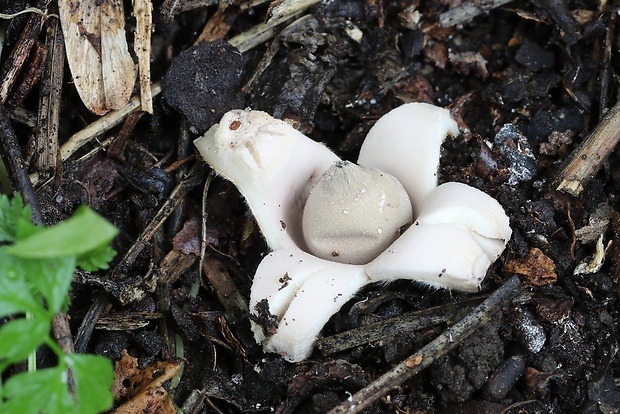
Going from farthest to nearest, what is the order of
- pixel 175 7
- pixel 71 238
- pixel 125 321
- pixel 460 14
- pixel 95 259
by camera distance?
1. pixel 460 14
2. pixel 175 7
3. pixel 125 321
4. pixel 95 259
5. pixel 71 238

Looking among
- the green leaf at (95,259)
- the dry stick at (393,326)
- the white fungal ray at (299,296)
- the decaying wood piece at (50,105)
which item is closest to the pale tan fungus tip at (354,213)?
the white fungal ray at (299,296)

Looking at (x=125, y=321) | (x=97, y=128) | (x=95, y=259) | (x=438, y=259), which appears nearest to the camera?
(x=95, y=259)

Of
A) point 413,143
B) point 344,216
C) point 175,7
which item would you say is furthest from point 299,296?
point 175,7

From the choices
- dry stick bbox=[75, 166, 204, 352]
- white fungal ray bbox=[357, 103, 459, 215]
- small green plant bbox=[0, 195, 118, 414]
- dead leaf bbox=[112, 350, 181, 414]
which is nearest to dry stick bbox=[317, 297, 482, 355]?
white fungal ray bbox=[357, 103, 459, 215]

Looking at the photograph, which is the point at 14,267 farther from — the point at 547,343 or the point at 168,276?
the point at 547,343

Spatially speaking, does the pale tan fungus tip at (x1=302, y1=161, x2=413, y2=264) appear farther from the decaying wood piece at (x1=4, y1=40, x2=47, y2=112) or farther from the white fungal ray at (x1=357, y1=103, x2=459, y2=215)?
the decaying wood piece at (x1=4, y1=40, x2=47, y2=112)

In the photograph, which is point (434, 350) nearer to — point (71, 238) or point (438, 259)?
point (438, 259)

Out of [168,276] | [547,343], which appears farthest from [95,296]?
Answer: [547,343]
